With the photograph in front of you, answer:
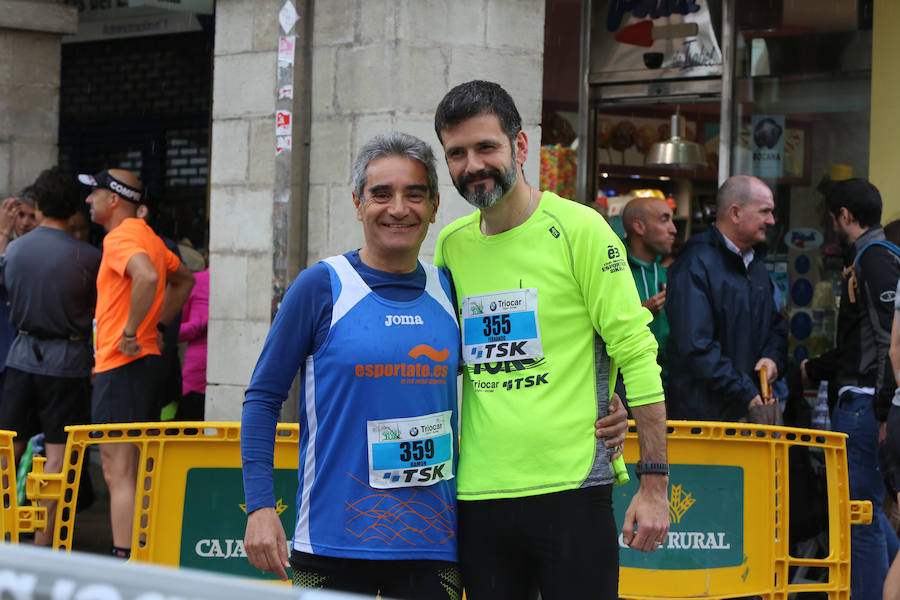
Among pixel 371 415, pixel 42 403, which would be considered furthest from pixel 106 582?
pixel 42 403

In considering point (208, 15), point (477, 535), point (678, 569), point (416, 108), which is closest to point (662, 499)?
point (477, 535)

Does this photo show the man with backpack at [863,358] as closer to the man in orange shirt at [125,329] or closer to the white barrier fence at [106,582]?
the man in orange shirt at [125,329]

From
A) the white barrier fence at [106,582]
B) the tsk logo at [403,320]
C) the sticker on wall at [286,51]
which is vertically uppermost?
the sticker on wall at [286,51]

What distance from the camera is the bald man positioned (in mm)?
6742

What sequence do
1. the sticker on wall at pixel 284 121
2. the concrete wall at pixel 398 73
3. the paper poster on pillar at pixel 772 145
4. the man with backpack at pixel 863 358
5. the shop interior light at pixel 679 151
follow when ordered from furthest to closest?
the shop interior light at pixel 679 151, the paper poster on pillar at pixel 772 145, the concrete wall at pixel 398 73, the man with backpack at pixel 863 358, the sticker on wall at pixel 284 121

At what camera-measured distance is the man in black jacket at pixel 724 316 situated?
6.07 metres

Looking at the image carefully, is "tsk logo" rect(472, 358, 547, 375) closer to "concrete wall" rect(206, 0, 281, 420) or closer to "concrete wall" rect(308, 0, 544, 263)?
"concrete wall" rect(308, 0, 544, 263)

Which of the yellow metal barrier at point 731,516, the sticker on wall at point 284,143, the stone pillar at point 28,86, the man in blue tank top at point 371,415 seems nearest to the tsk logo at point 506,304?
the man in blue tank top at point 371,415

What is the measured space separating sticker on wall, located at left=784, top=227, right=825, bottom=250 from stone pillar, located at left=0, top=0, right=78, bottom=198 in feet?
18.5

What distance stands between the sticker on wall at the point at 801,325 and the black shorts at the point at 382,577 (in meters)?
6.25

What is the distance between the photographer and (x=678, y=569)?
17.4ft

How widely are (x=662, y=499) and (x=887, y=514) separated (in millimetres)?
3917

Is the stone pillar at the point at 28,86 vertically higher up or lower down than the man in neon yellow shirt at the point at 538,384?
higher up

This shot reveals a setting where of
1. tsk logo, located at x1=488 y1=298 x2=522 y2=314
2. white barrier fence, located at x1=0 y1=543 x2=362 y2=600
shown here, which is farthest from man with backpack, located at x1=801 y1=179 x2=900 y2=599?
white barrier fence, located at x1=0 y1=543 x2=362 y2=600
